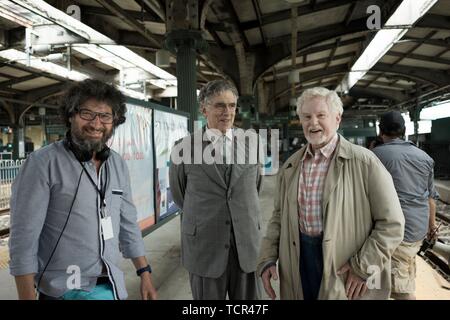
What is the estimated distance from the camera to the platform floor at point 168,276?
3326mm

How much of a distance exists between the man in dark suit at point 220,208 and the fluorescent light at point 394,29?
21.3ft

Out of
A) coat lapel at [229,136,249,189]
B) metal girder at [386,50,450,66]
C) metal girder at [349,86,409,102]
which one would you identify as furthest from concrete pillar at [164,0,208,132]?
metal girder at [349,86,409,102]

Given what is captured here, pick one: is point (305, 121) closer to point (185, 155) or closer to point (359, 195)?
point (359, 195)

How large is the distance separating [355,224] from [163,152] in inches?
99.1

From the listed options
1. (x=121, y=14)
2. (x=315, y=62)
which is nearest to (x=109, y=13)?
(x=121, y=14)

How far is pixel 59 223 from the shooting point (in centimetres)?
150

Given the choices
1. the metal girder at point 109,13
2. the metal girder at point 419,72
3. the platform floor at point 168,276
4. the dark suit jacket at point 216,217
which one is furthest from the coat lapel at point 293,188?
the metal girder at point 419,72

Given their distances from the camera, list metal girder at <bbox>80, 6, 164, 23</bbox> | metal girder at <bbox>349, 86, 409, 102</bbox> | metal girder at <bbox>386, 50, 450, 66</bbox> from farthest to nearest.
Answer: metal girder at <bbox>349, 86, 409, 102</bbox>
metal girder at <bbox>386, 50, 450, 66</bbox>
metal girder at <bbox>80, 6, 164, 23</bbox>

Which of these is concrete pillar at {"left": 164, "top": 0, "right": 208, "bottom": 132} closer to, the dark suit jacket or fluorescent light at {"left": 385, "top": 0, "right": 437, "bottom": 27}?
the dark suit jacket

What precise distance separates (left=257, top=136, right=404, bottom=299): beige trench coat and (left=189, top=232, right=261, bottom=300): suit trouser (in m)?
0.45

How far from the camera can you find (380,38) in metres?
10.0

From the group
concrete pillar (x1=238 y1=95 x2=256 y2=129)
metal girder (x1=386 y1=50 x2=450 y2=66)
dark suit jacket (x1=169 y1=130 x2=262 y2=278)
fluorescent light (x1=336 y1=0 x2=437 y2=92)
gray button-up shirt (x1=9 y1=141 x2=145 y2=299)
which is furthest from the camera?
metal girder (x1=386 y1=50 x2=450 y2=66)

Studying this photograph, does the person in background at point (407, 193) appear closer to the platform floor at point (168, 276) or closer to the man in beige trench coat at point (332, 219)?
the platform floor at point (168, 276)

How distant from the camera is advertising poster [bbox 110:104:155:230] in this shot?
2864 millimetres
